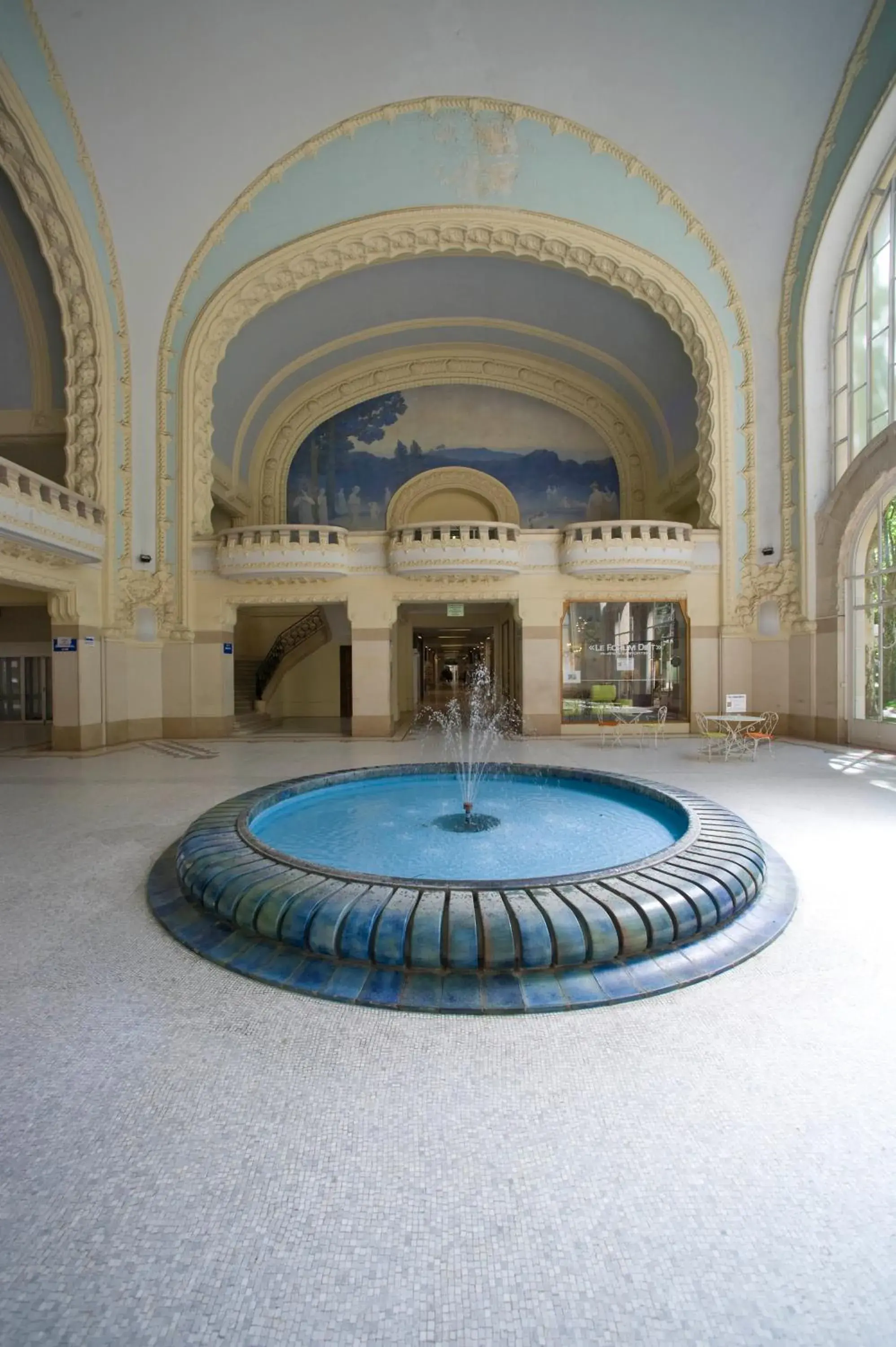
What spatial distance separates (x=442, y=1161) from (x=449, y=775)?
6.69 meters

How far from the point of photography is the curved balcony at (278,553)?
46.5 ft

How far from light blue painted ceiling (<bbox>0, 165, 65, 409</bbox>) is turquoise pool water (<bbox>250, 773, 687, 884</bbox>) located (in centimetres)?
1370

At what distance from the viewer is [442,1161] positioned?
2141 mm

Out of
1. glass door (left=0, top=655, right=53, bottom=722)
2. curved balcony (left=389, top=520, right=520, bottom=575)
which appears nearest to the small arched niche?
curved balcony (left=389, top=520, right=520, bottom=575)

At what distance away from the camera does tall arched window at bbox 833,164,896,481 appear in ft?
39.4

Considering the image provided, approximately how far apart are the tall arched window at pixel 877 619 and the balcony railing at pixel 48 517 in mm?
15300

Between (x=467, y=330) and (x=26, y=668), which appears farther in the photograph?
(x=467, y=330)

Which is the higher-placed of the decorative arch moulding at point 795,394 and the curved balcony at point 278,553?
the decorative arch moulding at point 795,394

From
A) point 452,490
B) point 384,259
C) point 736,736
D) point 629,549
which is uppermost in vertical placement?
point 384,259

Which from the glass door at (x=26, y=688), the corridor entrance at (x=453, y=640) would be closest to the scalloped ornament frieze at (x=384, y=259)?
the corridor entrance at (x=453, y=640)

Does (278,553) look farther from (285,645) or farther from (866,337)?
(866,337)

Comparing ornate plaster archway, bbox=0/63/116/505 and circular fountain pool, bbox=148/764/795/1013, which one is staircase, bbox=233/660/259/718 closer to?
ornate plaster archway, bbox=0/63/116/505

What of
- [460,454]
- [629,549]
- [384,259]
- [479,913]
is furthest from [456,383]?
[479,913]

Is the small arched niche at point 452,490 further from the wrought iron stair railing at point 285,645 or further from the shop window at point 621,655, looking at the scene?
the shop window at point 621,655
